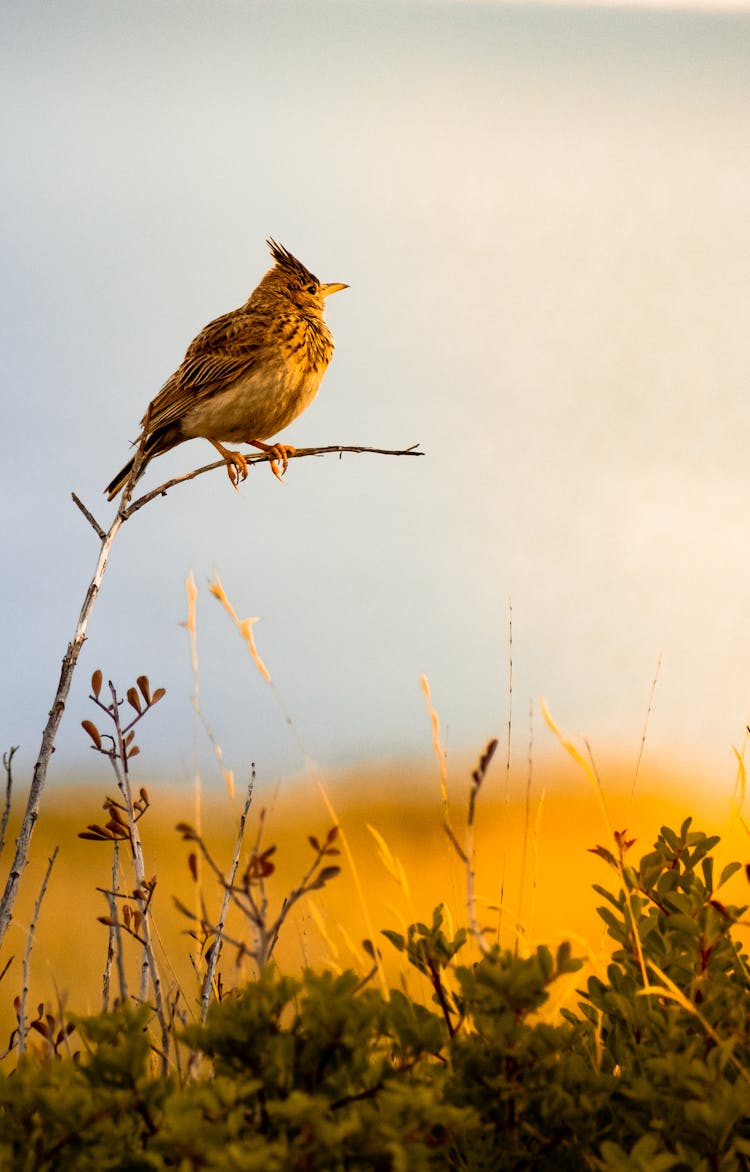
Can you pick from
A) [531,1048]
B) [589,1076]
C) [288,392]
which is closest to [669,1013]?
[589,1076]

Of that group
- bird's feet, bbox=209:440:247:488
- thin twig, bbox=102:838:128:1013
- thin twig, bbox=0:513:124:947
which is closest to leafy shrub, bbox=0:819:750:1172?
thin twig, bbox=102:838:128:1013

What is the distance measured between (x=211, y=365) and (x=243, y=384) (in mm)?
267

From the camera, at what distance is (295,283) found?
752 cm

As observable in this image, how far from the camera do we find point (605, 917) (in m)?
2.75

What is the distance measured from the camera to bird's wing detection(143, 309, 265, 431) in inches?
250

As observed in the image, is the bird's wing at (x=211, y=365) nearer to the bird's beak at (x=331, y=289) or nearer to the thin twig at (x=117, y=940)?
the bird's beak at (x=331, y=289)

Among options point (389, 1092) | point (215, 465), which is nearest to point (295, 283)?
point (215, 465)

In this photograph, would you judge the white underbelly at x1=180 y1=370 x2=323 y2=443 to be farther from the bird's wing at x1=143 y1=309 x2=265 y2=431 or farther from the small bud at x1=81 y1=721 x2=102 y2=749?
the small bud at x1=81 y1=721 x2=102 y2=749

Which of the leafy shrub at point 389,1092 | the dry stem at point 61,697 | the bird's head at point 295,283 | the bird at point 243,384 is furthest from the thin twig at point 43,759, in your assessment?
the bird's head at point 295,283

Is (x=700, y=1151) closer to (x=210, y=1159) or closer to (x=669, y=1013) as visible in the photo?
(x=669, y=1013)

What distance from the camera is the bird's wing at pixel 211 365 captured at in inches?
250

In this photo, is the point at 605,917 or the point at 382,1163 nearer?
the point at 382,1163

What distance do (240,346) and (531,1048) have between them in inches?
204

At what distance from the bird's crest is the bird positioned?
51 centimetres
